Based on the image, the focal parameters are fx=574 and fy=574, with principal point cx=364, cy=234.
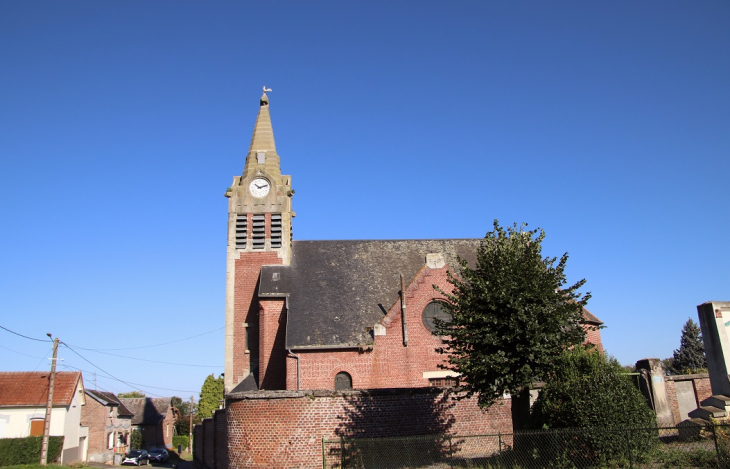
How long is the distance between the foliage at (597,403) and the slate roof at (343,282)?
10.9 m

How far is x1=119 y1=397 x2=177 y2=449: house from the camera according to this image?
64.0m

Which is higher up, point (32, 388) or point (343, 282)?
point (343, 282)

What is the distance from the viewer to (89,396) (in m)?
49.5

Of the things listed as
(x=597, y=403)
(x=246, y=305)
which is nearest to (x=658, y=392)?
(x=597, y=403)

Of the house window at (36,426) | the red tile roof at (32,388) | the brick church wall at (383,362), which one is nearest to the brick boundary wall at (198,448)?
the brick church wall at (383,362)

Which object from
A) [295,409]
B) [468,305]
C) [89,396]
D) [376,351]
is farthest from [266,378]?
[89,396]

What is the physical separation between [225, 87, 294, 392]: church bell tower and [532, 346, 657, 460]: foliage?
16.5 m

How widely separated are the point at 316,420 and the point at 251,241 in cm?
1589

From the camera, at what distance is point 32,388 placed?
39.6 m

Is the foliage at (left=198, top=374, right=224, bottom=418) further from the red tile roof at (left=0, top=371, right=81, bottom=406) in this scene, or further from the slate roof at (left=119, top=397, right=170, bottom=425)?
the red tile roof at (left=0, top=371, right=81, bottom=406)

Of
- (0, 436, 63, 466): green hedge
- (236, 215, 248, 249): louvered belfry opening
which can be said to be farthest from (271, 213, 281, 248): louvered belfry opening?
(0, 436, 63, 466): green hedge

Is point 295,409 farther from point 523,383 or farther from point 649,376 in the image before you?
point 649,376

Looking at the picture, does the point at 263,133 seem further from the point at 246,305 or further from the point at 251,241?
the point at 246,305

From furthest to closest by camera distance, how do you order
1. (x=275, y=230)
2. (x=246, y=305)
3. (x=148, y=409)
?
(x=148, y=409)
(x=275, y=230)
(x=246, y=305)
